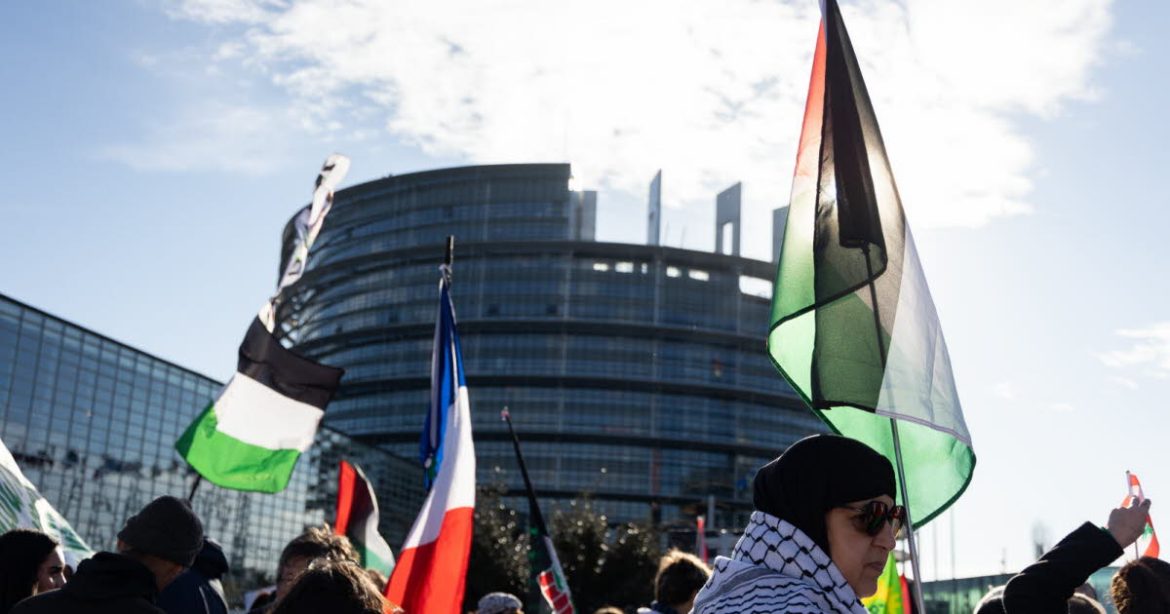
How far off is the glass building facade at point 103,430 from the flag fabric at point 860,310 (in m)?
35.3

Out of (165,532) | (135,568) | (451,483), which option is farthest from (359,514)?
(135,568)

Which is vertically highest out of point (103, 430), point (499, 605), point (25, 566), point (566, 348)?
point (566, 348)

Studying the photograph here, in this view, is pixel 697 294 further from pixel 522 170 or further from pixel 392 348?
pixel 392 348

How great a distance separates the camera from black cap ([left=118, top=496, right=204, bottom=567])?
14.9 ft

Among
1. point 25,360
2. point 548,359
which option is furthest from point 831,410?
point 548,359

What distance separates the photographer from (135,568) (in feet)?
13.8

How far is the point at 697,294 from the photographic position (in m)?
96.2

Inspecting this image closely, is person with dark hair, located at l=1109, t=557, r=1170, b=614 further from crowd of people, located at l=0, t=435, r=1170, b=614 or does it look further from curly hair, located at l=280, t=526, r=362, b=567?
curly hair, located at l=280, t=526, r=362, b=567

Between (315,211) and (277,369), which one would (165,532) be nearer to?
(277,369)

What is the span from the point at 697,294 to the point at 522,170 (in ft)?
54.0

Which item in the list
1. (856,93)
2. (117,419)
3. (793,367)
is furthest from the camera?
(117,419)

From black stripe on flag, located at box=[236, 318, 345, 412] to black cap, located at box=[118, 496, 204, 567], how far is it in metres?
5.15

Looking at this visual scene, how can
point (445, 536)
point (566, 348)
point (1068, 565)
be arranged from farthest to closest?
1. point (566, 348)
2. point (445, 536)
3. point (1068, 565)

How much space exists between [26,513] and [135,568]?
3.71 feet
